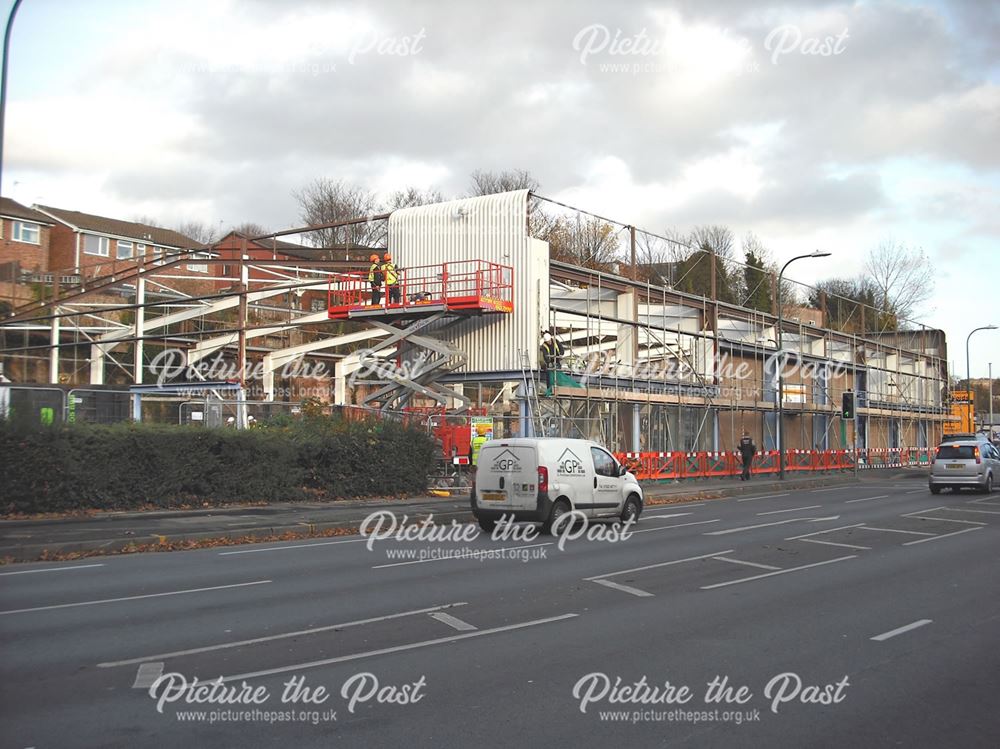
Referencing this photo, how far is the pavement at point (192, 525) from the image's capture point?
1409cm

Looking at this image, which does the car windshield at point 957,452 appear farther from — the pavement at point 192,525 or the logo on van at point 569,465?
the logo on van at point 569,465

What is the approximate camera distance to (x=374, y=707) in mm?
6238

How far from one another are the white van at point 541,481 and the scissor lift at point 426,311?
11772 mm

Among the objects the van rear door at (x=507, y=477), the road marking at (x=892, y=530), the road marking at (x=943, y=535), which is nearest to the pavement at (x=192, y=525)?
the van rear door at (x=507, y=477)

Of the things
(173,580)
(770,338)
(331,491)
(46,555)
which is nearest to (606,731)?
(173,580)

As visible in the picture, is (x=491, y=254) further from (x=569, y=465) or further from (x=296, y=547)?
(x=296, y=547)

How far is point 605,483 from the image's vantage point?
58.9ft

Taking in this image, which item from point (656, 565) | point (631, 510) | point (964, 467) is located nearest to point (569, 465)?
point (631, 510)

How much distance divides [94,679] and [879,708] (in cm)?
591

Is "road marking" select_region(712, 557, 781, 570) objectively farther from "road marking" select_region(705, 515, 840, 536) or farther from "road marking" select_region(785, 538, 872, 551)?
"road marking" select_region(705, 515, 840, 536)

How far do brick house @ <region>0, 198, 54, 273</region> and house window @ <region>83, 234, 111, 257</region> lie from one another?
3.06m

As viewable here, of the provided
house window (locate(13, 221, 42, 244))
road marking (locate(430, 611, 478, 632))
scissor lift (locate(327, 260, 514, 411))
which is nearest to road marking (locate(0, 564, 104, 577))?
road marking (locate(430, 611, 478, 632))

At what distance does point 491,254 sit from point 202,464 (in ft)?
46.0

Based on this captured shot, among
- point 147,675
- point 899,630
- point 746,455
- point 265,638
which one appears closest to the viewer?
point 147,675
